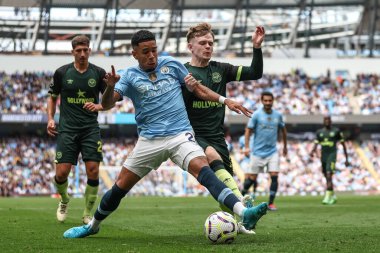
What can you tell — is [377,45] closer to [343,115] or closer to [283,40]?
[283,40]

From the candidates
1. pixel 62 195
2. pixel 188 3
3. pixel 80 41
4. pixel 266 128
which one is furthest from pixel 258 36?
pixel 188 3

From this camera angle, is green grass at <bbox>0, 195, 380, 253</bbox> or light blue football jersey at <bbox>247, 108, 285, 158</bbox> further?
light blue football jersey at <bbox>247, 108, 285, 158</bbox>

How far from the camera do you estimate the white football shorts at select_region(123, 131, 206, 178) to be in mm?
8594

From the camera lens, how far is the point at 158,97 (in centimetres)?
888

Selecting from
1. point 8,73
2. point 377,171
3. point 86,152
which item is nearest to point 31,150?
point 8,73

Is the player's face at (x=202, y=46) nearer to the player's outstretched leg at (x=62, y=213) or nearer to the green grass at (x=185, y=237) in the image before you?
the green grass at (x=185, y=237)

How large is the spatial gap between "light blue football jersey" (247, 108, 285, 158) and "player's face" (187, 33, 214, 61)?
8415mm

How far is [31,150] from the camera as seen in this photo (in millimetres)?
42781

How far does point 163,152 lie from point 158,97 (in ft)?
2.01

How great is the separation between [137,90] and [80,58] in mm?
3561

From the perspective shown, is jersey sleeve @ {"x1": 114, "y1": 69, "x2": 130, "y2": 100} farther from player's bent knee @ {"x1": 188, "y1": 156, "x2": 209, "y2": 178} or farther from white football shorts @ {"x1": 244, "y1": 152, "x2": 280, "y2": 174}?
white football shorts @ {"x1": 244, "y1": 152, "x2": 280, "y2": 174}

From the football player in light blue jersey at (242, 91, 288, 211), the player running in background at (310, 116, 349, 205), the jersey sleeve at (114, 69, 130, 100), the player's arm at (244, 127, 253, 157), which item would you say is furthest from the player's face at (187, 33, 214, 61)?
the player running in background at (310, 116, 349, 205)

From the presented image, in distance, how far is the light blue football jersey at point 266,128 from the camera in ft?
61.0

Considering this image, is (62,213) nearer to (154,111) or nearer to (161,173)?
(154,111)
